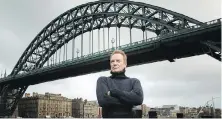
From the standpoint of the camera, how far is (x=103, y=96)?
4.37 meters

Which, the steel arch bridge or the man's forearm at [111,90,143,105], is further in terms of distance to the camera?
the steel arch bridge

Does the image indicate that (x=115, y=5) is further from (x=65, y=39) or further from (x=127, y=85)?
(x=127, y=85)

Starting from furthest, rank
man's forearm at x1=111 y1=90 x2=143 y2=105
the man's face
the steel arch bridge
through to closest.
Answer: the steel arch bridge < the man's face < man's forearm at x1=111 y1=90 x2=143 y2=105

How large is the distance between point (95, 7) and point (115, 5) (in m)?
4.88

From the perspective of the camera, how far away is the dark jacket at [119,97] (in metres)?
4.29

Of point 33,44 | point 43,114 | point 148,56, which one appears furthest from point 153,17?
point 43,114

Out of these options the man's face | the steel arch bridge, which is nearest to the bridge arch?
the steel arch bridge

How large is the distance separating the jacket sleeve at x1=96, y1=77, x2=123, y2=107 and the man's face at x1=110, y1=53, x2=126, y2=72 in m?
0.22

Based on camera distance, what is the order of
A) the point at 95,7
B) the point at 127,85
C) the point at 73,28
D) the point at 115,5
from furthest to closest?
the point at 73,28
the point at 95,7
the point at 115,5
the point at 127,85

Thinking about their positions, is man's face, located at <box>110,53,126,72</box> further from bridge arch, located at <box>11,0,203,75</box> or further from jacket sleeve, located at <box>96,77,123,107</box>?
bridge arch, located at <box>11,0,203,75</box>

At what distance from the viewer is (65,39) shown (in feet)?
204

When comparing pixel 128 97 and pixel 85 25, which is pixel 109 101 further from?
pixel 85 25

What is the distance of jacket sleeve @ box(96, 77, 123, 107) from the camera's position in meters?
4.30

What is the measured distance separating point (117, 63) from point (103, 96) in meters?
0.50
